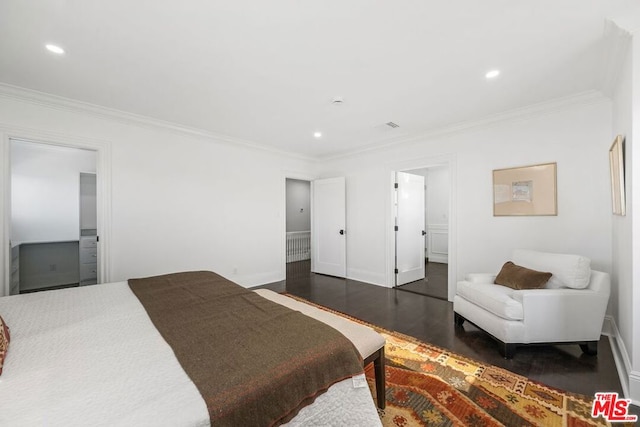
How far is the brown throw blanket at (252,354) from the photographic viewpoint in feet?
3.17

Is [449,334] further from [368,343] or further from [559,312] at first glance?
[368,343]

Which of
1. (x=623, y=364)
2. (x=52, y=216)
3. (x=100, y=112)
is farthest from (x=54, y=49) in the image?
(x=623, y=364)

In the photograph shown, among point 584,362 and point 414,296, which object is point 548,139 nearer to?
point 584,362

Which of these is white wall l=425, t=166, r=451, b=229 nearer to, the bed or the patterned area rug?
the patterned area rug

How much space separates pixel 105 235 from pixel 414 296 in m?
4.31

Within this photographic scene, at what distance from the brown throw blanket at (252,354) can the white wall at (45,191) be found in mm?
4311

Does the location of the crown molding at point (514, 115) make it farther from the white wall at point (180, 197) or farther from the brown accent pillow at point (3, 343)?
the brown accent pillow at point (3, 343)

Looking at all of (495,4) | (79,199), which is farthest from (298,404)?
(79,199)

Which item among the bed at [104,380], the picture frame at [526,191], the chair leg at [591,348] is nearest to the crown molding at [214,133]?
the picture frame at [526,191]

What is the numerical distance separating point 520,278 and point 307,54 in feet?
9.54

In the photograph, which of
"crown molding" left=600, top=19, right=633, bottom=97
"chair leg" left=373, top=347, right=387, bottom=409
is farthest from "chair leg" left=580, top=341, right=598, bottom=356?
"crown molding" left=600, top=19, right=633, bottom=97

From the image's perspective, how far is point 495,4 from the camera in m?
1.64

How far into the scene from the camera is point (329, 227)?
557 cm

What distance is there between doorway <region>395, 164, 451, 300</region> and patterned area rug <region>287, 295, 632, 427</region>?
2030mm
